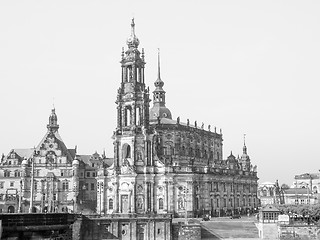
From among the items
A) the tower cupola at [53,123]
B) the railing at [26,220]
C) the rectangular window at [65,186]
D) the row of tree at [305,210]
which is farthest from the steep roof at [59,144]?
the railing at [26,220]

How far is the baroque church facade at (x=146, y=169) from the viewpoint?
3418 inches

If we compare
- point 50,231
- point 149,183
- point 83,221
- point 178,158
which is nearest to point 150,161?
point 149,183

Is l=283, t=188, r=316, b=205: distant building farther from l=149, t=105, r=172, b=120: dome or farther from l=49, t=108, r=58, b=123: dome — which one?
l=49, t=108, r=58, b=123: dome

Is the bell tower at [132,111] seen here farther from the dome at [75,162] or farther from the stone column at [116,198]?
the dome at [75,162]

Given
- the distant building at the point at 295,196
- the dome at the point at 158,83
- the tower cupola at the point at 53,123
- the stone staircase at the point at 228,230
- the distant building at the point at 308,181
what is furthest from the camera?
the distant building at the point at 308,181

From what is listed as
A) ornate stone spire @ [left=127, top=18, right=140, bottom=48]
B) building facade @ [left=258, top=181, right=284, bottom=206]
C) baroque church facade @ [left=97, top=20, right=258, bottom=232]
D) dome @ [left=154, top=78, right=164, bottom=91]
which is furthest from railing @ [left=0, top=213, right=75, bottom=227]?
building facade @ [left=258, top=181, right=284, bottom=206]

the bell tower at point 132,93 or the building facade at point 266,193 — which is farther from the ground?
the bell tower at point 132,93

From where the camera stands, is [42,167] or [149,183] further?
[42,167]

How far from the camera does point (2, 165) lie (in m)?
106

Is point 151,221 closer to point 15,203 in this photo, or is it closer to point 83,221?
point 83,221

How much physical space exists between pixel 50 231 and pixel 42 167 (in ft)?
240

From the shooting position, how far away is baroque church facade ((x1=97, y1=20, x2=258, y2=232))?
Result: 86.8 meters

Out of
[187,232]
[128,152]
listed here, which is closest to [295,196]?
[128,152]

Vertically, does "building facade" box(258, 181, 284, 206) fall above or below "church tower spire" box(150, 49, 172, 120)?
below
